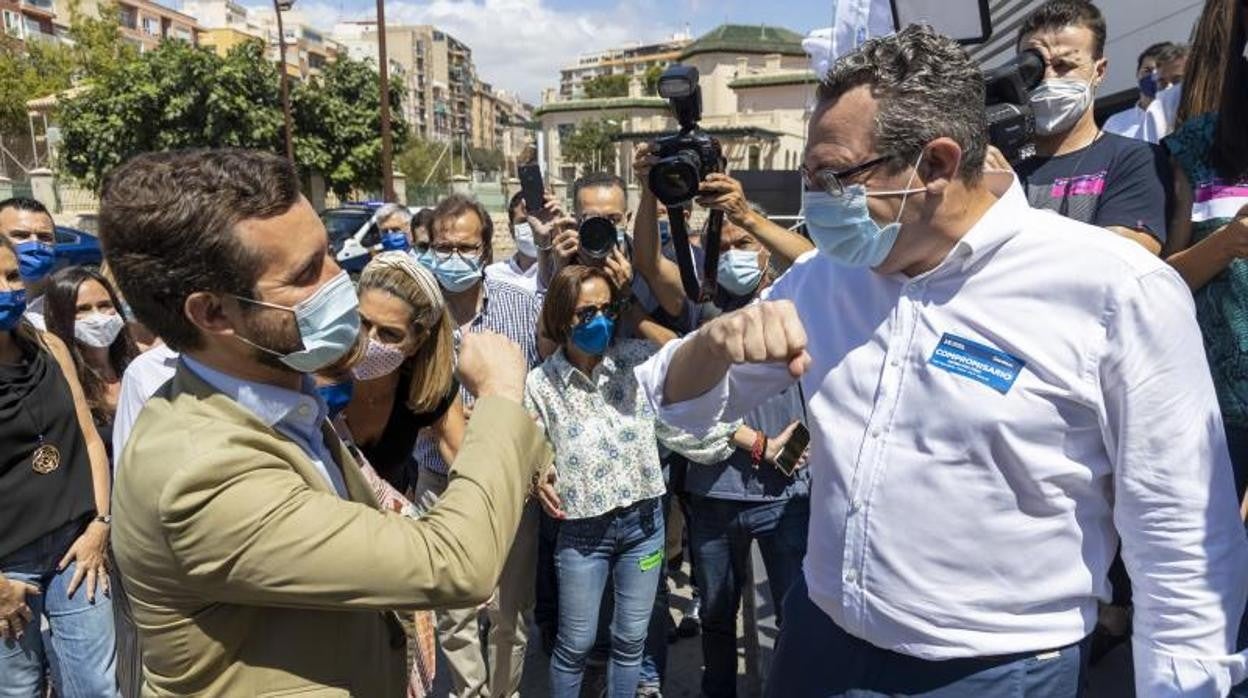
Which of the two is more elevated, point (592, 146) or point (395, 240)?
point (592, 146)

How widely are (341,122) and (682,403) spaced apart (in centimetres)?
3150

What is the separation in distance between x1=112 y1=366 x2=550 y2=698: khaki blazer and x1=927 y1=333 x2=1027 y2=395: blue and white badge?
82cm

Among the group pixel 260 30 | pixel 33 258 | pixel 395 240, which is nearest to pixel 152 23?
pixel 260 30

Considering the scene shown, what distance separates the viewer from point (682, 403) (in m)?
1.71

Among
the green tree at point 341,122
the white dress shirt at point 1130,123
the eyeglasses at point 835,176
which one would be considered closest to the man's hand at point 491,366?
the eyeglasses at point 835,176

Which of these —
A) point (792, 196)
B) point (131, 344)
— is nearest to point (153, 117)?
point (792, 196)

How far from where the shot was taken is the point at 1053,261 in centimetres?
143

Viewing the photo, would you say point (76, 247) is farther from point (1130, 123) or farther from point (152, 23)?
point (152, 23)

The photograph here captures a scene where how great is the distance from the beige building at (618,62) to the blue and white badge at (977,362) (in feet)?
388

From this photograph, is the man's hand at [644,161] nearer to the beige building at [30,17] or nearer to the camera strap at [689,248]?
the camera strap at [689,248]

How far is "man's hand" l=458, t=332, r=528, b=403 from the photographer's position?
1.78 meters

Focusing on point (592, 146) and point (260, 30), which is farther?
point (260, 30)

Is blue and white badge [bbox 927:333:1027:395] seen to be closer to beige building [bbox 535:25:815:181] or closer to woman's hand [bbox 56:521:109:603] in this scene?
woman's hand [bbox 56:521:109:603]

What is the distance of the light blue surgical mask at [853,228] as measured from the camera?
5.17 ft
